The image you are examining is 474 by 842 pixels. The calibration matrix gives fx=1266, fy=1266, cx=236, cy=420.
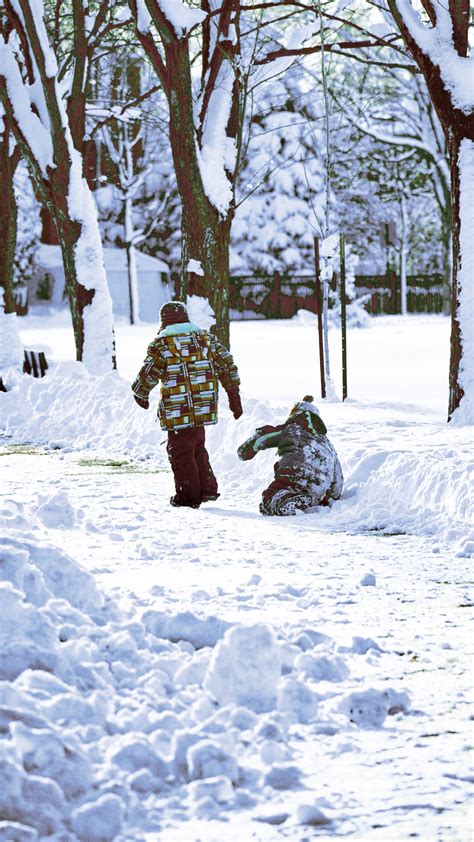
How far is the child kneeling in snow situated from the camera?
9.06 m

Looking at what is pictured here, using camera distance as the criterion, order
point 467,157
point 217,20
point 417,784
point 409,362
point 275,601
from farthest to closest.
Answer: point 409,362 → point 217,20 → point 467,157 → point 275,601 → point 417,784

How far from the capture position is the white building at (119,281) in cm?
5238

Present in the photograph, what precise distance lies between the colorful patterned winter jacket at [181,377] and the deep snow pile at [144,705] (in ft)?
12.5

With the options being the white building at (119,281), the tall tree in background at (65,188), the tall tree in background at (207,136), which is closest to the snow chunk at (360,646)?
the tall tree in background at (207,136)

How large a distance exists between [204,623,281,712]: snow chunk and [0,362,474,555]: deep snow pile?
2989 mm

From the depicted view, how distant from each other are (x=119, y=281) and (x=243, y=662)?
161 ft

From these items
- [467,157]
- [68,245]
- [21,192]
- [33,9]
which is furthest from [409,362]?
[21,192]

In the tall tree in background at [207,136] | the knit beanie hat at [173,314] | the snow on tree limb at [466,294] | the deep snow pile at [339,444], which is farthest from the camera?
the tall tree in background at [207,136]

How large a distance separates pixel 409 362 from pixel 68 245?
8916mm

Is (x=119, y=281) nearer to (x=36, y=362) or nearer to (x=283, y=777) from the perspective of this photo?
(x=36, y=362)

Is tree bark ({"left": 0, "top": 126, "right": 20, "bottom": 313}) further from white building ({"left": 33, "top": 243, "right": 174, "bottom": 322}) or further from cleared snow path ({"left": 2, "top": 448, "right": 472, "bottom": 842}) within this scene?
white building ({"left": 33, "top": 243, "right": 174, "bottom": 322})

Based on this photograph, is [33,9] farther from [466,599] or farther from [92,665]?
[92,665]

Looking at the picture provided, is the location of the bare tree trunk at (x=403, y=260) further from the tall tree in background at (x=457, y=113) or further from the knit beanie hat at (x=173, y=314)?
the knit beanie hat at (x=173, y=314)

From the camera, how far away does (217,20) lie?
14875mm
